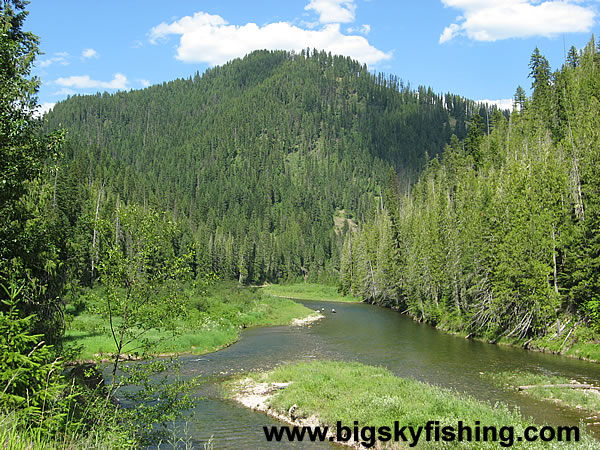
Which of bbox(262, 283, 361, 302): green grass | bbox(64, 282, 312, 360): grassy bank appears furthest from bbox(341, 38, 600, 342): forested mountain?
bbox(262, 283, 361, 302): green grass

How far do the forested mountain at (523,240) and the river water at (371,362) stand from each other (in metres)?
4.31

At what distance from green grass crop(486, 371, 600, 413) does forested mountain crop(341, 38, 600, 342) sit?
1105 centimetres

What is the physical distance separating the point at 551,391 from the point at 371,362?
12.9 metres

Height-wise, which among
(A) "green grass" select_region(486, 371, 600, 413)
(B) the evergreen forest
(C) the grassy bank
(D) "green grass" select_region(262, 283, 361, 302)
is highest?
(B) the evergreen forest

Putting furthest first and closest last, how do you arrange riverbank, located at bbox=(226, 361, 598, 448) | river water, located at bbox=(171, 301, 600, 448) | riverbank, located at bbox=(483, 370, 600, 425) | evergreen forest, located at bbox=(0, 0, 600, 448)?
riverbank, located at bbox=(483, 370, 600, 425)
river water, located at bbox=(171, 301, 600, 448)
riverbank, located at bbox=(226, 361, 598, 448)
evergreen forest, located at bbox=(0, 0, 600, 448)

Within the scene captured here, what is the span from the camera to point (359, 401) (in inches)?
845

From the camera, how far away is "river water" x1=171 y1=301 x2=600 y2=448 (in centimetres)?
2128

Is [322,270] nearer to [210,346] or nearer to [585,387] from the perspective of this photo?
[210,346]

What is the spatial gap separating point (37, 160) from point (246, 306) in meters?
53.2

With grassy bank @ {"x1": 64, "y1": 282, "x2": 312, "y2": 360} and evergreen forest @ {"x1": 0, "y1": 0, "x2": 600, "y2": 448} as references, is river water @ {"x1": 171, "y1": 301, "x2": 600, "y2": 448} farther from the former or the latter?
evergreen forest @ {"x1": 0, "y1": 0, "x2": 600, "y2": 448}

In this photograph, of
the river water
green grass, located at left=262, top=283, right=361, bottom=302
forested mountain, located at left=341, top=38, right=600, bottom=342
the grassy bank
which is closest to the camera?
the river water

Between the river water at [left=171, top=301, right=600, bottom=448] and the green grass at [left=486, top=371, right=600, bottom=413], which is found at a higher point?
the green grass at [left=486, top=371, right=600, bottom=413]

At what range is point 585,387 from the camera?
25391mm

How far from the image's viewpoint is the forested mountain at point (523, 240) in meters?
38.7
